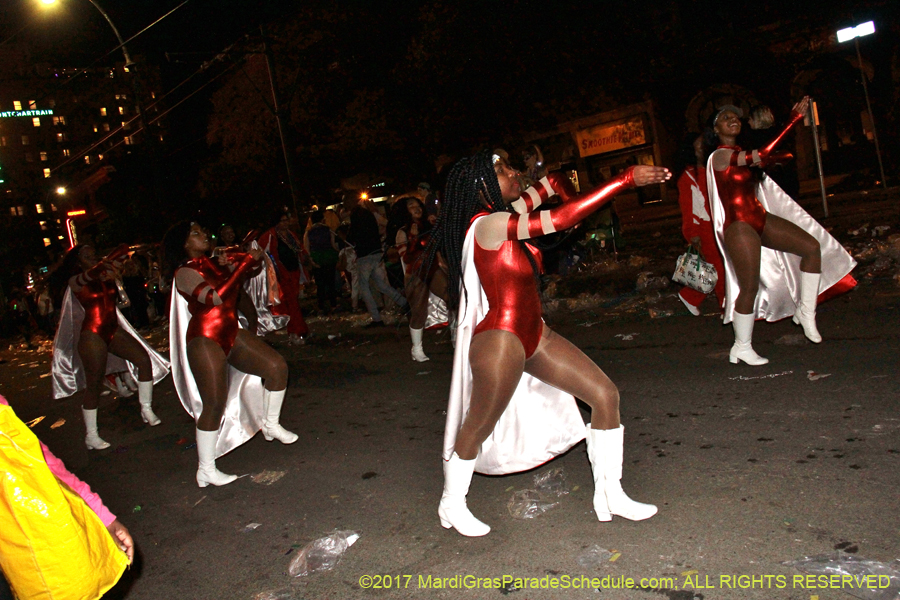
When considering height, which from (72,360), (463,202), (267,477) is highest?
(463,202)

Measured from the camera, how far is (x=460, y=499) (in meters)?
3.62

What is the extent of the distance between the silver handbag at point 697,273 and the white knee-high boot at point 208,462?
14.0 ft

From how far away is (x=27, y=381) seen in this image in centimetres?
1277

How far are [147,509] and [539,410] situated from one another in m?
2.78

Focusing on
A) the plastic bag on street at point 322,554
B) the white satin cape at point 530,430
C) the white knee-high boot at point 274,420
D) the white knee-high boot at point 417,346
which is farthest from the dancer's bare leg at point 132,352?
the white satin cape at point 530,430

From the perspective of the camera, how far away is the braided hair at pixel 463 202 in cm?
354

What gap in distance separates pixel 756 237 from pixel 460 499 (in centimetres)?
339

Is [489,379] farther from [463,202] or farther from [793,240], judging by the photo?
[793,240]

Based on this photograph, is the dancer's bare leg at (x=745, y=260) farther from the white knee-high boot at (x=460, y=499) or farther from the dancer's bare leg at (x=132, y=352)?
the dancer's bare leg at (x=132, y=352)

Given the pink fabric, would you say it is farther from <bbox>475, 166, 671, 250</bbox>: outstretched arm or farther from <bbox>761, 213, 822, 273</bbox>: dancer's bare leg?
<bbox>761, 213, 822, 273</bbox>: dancer's bare leg

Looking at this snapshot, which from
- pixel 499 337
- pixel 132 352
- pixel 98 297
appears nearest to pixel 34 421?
pixel 132 352

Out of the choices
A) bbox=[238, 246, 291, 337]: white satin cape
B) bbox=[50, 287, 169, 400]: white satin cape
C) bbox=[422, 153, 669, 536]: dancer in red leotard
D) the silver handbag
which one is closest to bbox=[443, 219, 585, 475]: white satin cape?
bbox=[422, 153, 669, 536]: dancer in red leotard

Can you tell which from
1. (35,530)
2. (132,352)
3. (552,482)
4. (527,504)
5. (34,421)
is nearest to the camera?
(35,530)

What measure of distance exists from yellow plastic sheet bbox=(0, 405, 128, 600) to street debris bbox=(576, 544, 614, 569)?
6.46 feet
